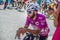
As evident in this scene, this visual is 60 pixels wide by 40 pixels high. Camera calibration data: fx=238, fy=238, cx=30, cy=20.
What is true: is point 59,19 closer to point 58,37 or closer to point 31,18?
point 58,37

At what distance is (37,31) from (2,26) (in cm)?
422

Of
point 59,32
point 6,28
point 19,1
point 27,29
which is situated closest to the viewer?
point 59,32

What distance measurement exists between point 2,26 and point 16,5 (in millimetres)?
4506

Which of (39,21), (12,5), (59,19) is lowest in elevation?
(12,5)

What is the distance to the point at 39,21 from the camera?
2.49 meters

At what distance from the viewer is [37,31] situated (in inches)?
97.0

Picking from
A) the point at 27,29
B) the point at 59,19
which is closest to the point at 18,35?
the point at 27,29

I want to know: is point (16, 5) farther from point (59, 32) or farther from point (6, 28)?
point (59, 32)

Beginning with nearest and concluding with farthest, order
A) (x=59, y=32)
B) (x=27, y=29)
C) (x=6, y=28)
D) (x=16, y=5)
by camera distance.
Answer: (x=59, y=32) < (x=27, y=29) < (x=6, y=28) < (x=16, y=5)

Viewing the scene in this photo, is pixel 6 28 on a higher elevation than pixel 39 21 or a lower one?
lower

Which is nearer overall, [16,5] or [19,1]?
[19,1]

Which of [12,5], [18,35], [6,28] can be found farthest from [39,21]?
[12,5]

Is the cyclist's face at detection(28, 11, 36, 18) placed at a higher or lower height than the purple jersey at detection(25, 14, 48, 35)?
higher

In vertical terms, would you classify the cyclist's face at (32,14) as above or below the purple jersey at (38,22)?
above
